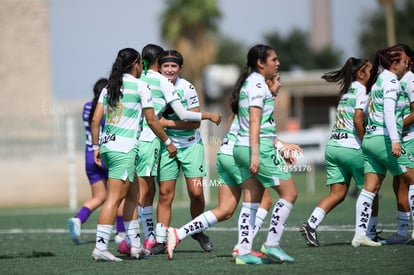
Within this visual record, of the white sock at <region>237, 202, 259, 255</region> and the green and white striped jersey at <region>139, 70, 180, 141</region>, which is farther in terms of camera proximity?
the green and white striped jersey at <region>139, 70, 180, 141</region>

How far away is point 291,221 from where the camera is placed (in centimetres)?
1602

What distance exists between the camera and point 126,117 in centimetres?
1043

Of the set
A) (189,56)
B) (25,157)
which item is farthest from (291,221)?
(189,56)

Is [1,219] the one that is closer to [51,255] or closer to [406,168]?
[51,255]

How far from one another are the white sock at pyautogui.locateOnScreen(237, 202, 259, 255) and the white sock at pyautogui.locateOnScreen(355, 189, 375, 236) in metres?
1.93

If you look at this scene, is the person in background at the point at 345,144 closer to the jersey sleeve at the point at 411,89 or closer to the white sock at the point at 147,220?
the jersey sleeve at the point at 411,89

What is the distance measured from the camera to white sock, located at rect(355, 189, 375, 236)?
11312 millimetres

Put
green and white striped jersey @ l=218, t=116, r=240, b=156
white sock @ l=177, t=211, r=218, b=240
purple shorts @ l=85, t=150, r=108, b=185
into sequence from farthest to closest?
purple shorts @ l=85, t=150, r=108, b=185 → white sock @ l=177, t=211, r=218, b=240 → green and white striped jersey @ l=218, t=116, r=240, b=156

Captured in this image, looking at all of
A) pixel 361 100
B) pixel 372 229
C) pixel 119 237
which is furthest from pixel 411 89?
pixel 119 237

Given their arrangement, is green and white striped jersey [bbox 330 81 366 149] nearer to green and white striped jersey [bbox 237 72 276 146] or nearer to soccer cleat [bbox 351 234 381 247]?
soccer cleat [bbox 351 234 381 247]

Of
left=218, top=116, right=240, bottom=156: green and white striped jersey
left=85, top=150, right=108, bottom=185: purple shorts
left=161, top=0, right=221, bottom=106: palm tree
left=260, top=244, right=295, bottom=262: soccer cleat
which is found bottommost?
left=260, top=244, right=295, bottom=262: soccer cleat

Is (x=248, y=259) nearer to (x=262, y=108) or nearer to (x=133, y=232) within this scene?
(x=262, y=108)

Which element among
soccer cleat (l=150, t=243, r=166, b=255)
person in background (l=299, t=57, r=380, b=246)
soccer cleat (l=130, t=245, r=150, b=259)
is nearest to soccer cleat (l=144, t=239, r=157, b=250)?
soccer cleat (l=150, t=243, r=166, b=255)

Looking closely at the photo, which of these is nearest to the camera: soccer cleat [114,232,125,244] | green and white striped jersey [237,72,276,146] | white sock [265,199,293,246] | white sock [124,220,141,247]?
green and white striped jersey [237,72,276,146]
